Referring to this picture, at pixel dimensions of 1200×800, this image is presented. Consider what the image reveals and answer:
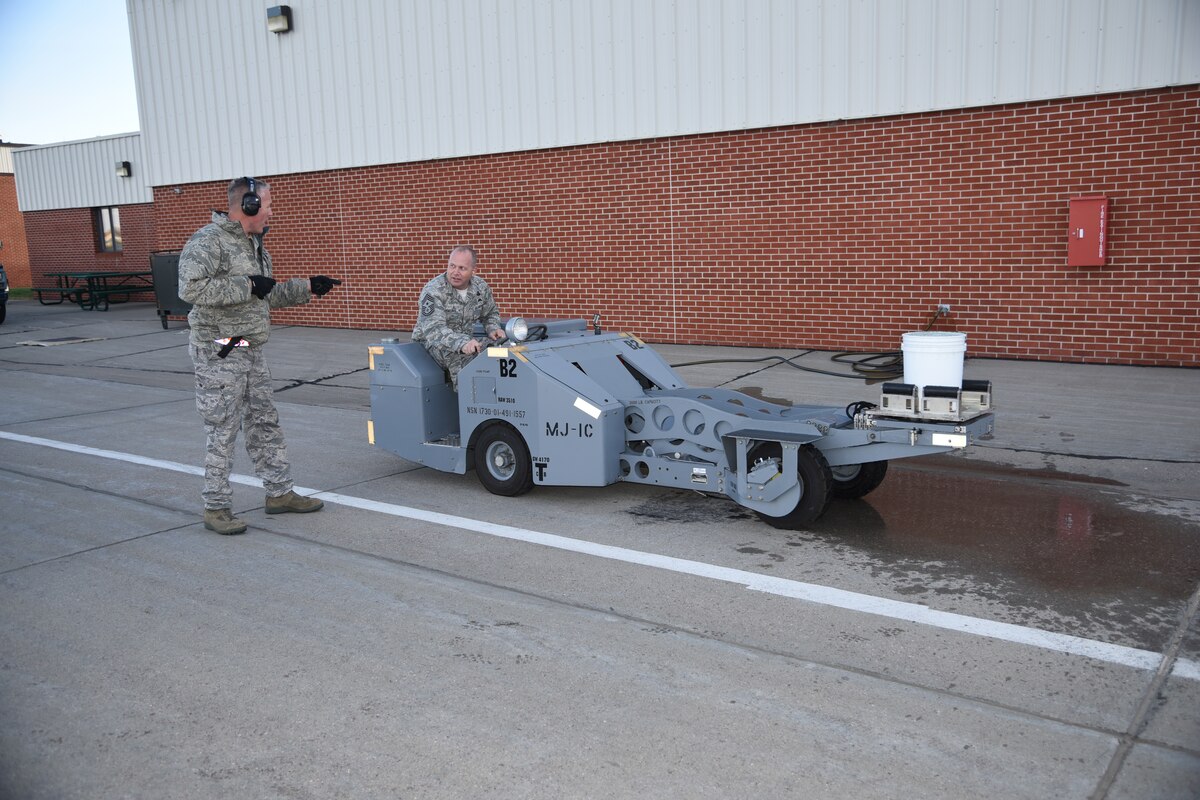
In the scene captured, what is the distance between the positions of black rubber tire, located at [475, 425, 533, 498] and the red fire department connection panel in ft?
25.5

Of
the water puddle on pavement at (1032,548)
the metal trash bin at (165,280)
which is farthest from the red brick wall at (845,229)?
the water puddle on pavement at (1032,548)

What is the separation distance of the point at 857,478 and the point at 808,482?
0.85m

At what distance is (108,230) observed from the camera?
97.2 feet

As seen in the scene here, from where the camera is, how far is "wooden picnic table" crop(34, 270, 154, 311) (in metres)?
24.7

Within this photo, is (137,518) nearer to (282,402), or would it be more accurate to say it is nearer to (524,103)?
(282,402)

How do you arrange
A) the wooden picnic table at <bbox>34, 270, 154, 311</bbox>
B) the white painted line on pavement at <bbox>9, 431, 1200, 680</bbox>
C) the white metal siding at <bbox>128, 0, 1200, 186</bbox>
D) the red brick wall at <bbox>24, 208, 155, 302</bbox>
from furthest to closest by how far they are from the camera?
the red brick wall at <bbox>24, 208, 155, 302</bbox>
the wooden picnic table at <bbox>34, 270, 154, 311</bbox>
the white metal siding at <bbox>128, 0, 1200, 186</bbox>
the white painted line on pavement at <bbox>9, 431, 1200, 680</bbox>

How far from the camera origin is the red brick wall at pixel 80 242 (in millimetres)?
28172

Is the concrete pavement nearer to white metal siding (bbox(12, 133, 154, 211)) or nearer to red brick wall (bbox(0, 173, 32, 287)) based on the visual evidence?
white metal siding (bbox(12, 133, 154, 211))

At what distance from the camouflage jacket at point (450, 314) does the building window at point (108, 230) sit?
2584 centimetres

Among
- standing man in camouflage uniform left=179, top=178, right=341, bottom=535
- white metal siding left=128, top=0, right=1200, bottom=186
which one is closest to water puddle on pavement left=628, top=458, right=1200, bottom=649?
standing man in camouflage uniform left=179, top=178, right=341, bottom=535

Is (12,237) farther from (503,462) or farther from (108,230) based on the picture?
(503,462)

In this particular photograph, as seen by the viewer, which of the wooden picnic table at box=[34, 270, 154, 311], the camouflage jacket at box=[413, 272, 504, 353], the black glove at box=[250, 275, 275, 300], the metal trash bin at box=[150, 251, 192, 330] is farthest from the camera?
the wooden picnic table at box=[34, 270, 154, 311]

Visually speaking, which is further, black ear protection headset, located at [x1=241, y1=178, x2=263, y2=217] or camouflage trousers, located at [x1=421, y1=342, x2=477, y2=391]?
camouflage trousers, located at [x1=421, y1=342, x2=477, y2=391]

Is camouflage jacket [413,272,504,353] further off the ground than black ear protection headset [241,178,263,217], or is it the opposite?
black ear protection headset [241,178,263,217]
